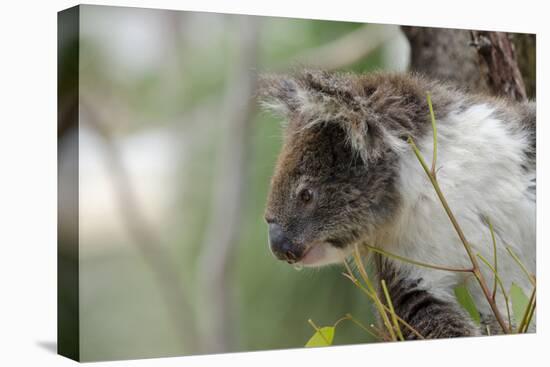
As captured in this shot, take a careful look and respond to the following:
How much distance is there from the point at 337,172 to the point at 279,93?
330 millimetres

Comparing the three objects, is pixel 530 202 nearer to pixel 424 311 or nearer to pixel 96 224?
pixel 424 311

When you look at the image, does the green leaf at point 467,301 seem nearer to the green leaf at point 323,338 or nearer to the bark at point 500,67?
the green leaf at point 323,338

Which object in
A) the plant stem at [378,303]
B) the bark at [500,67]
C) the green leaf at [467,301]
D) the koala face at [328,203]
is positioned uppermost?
the bark at [500,67]

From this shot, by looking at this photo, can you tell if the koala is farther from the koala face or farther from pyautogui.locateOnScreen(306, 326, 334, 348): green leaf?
pyautogui.locateOnScreen(306, 326, 334, 348): green leaf

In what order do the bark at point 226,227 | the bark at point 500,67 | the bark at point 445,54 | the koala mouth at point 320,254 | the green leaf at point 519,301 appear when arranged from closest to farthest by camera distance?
the green leaf at point 519,301 < the koala mouth at point 320,254 < the bark at point 500,67 < the bark at point 445,54 < the bark at point 226,227

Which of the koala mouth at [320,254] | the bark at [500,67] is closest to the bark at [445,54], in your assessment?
the bark at [500,67]

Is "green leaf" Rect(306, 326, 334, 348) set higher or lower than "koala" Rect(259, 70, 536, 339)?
lower

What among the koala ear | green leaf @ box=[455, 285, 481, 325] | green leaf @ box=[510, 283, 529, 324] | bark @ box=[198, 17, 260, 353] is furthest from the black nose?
bark @ box=[198, 17, 260, 353]

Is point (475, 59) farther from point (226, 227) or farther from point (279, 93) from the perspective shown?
point (226, 227)

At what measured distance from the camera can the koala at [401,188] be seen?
2428mm

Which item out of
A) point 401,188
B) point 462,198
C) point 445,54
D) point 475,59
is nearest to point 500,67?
point 475,59

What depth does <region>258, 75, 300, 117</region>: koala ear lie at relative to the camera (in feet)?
7.98

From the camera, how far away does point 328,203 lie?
2.49 meters

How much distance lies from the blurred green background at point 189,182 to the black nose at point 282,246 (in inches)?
19.5
